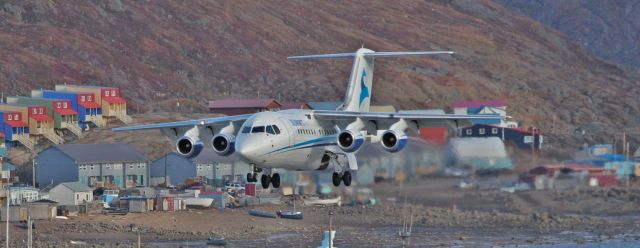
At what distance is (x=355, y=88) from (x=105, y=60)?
10539 cm

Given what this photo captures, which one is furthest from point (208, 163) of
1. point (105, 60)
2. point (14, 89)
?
point (105, 60)

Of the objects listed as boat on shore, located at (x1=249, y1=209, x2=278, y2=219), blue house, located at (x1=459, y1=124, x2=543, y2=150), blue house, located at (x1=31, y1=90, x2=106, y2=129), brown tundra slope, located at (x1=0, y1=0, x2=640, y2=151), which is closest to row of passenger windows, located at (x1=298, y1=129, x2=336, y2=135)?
blue house, located at (x1=459, y1=124, x2=543, y2=150)

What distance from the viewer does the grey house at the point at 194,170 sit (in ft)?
387

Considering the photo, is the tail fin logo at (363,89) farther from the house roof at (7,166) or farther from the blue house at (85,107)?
the blue house at (85,107)

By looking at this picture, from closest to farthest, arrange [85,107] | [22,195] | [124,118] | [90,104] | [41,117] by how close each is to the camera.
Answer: [22,195]
[41,117]
[85,107]
[90,104]
[124,118]

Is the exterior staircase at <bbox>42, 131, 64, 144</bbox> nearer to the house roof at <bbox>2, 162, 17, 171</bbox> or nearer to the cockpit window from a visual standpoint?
the house roof at <bbox>2, 162, 17, 171</bbox>

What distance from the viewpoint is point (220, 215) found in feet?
352

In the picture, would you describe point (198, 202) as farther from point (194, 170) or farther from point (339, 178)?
point (339, 178)

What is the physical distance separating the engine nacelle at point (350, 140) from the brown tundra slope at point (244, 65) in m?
90.3

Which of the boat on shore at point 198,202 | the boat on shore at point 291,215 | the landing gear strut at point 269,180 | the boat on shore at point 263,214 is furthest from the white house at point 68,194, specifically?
the landing gear strut at point 269,180

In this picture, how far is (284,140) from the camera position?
53.9 m

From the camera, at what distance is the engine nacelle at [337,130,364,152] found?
178 ft

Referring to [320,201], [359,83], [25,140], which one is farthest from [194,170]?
[359,83]

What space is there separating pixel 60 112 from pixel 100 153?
1513 centimetres
